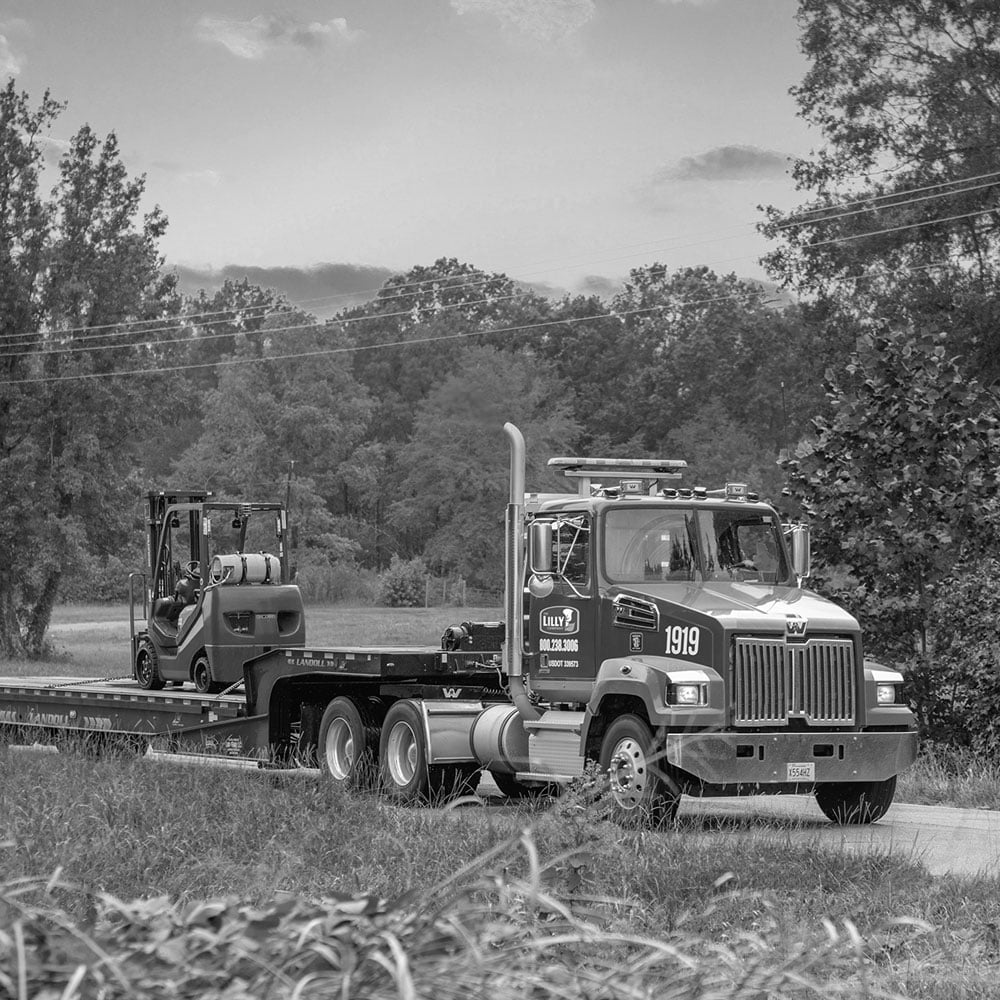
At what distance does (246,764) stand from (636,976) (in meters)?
12.6

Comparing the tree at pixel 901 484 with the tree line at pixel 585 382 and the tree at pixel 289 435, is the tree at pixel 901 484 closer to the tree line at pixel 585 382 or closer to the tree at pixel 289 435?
the tree line at pixel 585 382

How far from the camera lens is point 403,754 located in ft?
47.7

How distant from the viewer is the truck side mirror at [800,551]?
46.4 feet

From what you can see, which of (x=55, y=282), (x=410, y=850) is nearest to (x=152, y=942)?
(x=410, y=850)

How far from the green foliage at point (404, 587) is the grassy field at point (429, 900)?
58.0 m

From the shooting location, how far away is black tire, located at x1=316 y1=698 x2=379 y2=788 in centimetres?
1478

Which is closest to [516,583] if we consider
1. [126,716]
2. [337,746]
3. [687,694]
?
[687,694]

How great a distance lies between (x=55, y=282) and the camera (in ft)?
145

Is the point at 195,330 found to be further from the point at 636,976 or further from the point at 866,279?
the point at 636,976

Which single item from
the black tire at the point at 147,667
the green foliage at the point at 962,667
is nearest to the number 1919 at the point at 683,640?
the green foliage at the point at 962,667

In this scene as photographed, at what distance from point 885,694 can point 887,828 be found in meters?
1.07

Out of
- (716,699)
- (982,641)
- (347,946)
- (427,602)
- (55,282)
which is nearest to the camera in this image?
(347,946)

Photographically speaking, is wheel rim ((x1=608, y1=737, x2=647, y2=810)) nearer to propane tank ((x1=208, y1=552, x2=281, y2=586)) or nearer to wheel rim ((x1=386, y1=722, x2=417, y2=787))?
wheel rim ((x1=386, y1=722, x2=417, y2=787))

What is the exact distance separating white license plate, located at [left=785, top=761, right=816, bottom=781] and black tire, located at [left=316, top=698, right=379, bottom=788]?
3.81 m
